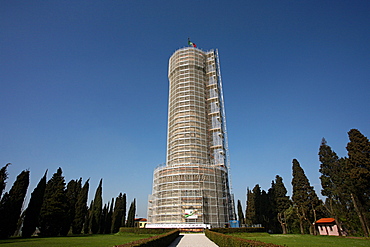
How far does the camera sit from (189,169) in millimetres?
41781

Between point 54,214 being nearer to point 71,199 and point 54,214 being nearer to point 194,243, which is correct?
point 71,199

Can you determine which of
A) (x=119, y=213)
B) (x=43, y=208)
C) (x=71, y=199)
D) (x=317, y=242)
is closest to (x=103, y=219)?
(x=119, y=213)

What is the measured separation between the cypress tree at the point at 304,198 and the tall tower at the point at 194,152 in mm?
12532

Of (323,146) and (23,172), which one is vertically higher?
(323,146)

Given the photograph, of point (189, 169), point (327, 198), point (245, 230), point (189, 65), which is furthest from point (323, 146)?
point (189, 65)

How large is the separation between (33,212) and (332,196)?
41947 mm

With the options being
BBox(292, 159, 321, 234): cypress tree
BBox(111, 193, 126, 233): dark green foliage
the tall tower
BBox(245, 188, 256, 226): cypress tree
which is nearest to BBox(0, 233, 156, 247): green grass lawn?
the tall tower

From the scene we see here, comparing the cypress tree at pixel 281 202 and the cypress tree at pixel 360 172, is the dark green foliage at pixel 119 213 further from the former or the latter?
the cypress tree at pixel 360 172

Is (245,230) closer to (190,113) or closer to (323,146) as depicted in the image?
(323,146)

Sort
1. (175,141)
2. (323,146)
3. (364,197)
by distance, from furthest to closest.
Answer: (175,141), (323,146), (364,197)

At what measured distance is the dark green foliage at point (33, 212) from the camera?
26.4 metres

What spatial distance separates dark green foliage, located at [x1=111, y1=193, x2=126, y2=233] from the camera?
52.2m

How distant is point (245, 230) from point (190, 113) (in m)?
27.9

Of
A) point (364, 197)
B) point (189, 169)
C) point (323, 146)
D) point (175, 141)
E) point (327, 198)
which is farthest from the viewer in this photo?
point (175, 141)
